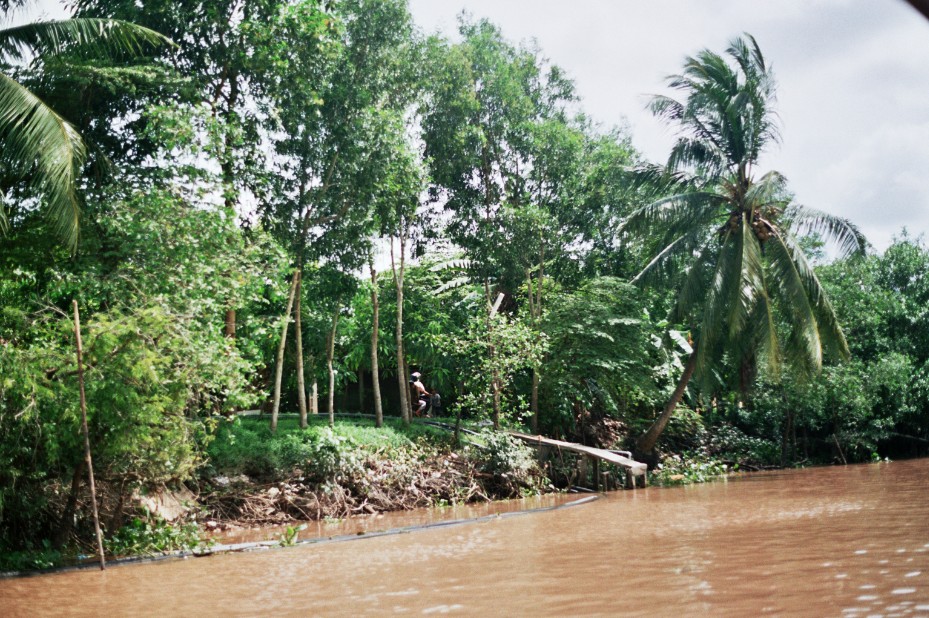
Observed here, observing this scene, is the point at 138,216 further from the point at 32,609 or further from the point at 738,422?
the point at 738,422

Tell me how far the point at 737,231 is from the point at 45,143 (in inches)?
596

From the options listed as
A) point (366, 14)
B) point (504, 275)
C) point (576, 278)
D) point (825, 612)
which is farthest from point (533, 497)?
point (825, 612)

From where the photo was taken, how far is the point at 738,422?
26.4m

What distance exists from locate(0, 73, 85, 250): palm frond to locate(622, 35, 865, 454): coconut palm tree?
13462mm

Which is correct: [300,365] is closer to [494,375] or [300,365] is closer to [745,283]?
[494,375]

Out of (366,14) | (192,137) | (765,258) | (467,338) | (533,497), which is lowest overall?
(533,497)

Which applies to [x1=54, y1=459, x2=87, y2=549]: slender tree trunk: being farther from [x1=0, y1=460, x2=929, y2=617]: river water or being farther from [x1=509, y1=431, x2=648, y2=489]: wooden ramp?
[x1=509, y1=431, x2=648, y2=489]: wooden ramp

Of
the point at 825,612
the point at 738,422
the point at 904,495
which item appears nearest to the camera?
the point at 825,612

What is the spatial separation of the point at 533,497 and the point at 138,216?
9670 millimetres

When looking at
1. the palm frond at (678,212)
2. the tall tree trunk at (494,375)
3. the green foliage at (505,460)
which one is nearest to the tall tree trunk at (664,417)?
the palm frond at (678,212)

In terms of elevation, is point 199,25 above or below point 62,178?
above

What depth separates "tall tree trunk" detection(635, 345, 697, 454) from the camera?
20.3m

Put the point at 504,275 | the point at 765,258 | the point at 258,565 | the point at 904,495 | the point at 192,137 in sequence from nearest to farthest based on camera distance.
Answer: the point at 258,565, the point at 904,495, the point at 192,137, the point at 765,258, the point at 504,275

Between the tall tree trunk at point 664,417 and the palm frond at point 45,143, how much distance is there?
47.8ft
